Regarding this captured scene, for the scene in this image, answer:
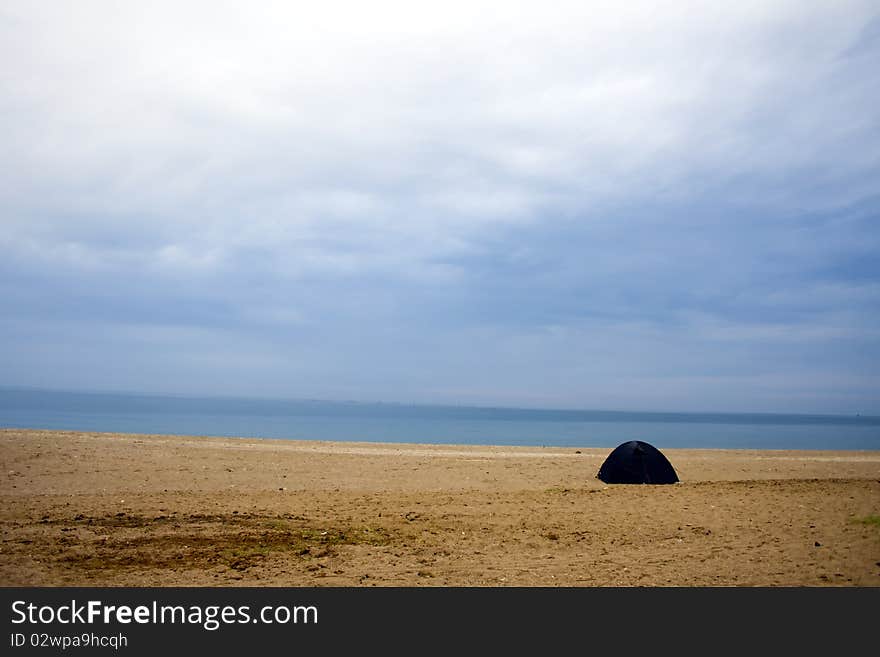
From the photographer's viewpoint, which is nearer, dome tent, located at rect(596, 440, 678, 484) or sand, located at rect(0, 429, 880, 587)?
sand, located at rect(0, 429, 880, 587)

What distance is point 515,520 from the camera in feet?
44.5

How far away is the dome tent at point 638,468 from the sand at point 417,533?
828 mm

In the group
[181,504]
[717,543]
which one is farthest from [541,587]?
[181,504]

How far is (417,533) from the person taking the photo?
12.3m

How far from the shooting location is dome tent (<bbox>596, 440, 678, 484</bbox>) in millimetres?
21406

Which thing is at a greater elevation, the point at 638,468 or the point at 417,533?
the point at 638,468

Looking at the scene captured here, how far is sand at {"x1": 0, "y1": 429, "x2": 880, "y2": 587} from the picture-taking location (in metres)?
9.48

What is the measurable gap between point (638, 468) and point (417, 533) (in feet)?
38.8

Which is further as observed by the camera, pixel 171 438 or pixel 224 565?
pixel 171 438

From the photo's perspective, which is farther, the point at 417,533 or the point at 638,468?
the point at 638,468

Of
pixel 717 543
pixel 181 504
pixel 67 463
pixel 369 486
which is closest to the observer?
pixel 717 543

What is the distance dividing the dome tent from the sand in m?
0.83

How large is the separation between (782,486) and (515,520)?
8.37 m
